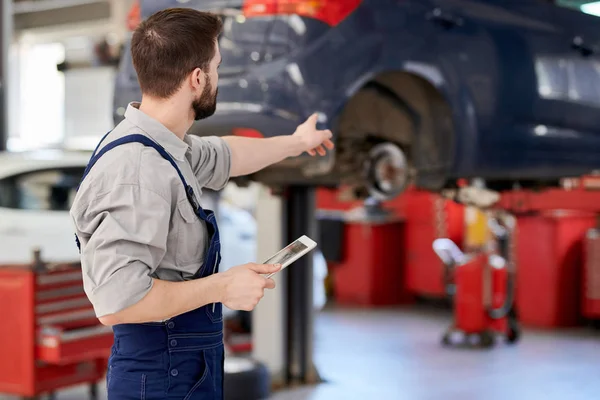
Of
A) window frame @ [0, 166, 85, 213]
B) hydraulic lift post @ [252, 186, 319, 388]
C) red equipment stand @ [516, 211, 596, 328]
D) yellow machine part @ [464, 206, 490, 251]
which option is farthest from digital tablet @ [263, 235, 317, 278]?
yellow machine part @ [464, 206, 490, 251]

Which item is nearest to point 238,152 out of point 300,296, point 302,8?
point 302,8

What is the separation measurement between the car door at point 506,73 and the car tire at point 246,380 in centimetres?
174

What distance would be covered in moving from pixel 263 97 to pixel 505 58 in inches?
41.7

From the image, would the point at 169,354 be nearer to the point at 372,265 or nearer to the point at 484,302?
the point at 484,302

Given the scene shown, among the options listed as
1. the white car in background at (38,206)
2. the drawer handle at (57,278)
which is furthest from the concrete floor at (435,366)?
the drawer handle at (57,278)

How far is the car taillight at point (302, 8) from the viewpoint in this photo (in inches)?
117

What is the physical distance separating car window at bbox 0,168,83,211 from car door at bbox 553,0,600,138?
10.8 ft

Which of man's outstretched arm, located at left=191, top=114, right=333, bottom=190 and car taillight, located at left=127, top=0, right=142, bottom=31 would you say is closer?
man's outstretched arm, located at left=191, top=114, right=333, bottom=190

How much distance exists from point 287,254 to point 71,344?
274cm

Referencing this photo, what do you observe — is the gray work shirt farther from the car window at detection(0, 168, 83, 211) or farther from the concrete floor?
the car window at detection(0, 168, 83, 211)

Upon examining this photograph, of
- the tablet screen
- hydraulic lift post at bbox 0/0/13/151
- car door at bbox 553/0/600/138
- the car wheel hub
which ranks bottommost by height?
the tablet screen

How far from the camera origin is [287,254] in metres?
1.64

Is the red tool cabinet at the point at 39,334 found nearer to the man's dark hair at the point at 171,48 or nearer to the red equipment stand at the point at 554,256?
the man's dark hair at the point at 171,48

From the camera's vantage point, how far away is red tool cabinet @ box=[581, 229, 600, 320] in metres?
7.02
